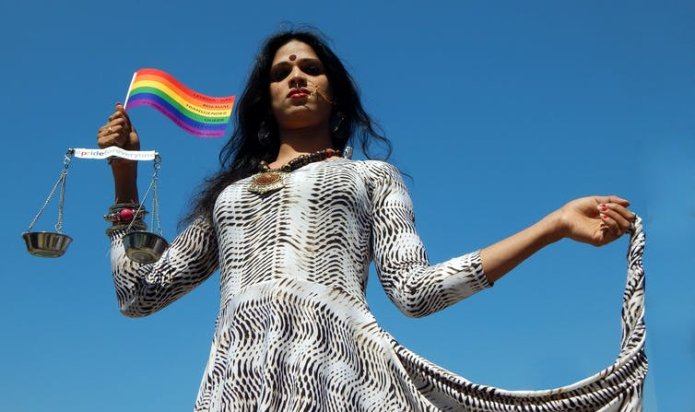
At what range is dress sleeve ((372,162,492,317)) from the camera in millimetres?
4473

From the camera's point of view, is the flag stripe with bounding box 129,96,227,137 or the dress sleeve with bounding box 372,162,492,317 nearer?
the dress sleeve with bounding box 372,162,492,317

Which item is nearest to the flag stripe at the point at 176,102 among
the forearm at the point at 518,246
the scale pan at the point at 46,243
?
the scale pan at the point at 46,243

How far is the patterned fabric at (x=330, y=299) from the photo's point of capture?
13.9 feet

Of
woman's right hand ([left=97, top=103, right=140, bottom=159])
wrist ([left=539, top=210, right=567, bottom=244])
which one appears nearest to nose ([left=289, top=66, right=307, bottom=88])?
woman's right hand ([left=97, top=103, right=140, bottom=159])

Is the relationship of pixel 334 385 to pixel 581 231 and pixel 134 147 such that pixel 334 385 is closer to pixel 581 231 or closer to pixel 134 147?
pixel 581 231

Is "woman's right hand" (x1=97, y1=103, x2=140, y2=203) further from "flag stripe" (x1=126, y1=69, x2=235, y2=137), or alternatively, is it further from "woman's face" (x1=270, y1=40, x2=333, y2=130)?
"woman's face" (x1=270, y1=40, x2=333, y2=130)

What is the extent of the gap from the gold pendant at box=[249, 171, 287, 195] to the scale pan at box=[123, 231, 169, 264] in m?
0.51

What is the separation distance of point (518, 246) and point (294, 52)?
1.84 meters

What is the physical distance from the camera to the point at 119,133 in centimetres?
532

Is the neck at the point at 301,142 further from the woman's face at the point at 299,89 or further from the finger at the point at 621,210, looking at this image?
the finger at the point at 621,210

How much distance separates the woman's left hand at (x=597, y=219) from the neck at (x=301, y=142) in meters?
1.58

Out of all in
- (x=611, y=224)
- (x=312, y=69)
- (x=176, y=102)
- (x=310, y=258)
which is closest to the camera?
(x=611, y=224)

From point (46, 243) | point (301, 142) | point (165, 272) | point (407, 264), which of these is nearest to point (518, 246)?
point (407, 264)

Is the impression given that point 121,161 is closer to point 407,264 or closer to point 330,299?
point 330,299
